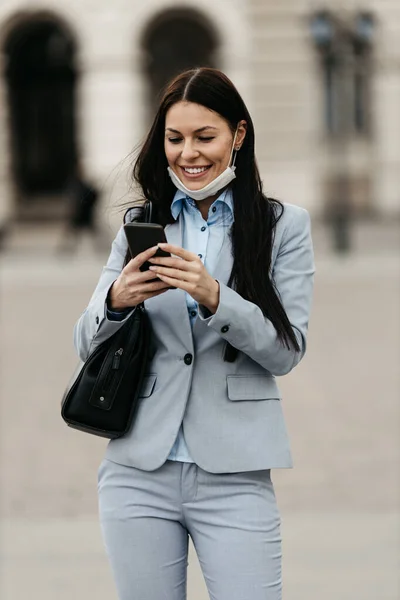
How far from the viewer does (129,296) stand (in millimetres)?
2703

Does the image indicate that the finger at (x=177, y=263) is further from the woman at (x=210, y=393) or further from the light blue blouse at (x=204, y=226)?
the light blue blouse at (x=204, y=226)

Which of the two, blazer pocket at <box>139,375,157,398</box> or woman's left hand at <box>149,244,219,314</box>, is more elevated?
woman's left hand at <box>149,244,219,314</box>

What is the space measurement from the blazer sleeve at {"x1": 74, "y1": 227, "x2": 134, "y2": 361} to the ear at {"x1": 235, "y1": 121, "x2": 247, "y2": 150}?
34cm

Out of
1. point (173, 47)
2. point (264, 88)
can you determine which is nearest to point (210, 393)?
point (264, 88)

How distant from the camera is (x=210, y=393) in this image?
9.23ft

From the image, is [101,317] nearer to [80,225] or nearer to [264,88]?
[80,225]

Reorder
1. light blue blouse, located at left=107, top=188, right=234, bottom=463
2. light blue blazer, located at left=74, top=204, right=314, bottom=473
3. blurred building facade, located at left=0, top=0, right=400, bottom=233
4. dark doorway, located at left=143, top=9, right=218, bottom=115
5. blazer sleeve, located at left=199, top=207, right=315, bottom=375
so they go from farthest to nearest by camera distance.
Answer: dark doorway, located at left=143, top=9, right=218, bottom=115 → blurred building facade, located at left=0, top=0, right=400, bottom=233 → light blue blouse, located at left=107, top=188, right=234, bottom=463 → light blue blazer, located at left=74, top=204, right=314, bottom=473 → blazer sleeve, located at left=199, top=207, right=315, bottom=375

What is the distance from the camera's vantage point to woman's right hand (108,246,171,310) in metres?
2.62

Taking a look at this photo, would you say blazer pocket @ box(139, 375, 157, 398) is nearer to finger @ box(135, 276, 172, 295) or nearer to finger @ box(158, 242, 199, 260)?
finger @ box(135, 276, 172, 295)

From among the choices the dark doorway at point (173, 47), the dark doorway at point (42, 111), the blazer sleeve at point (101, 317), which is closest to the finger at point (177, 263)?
the blazer sleeve at point (101, 317)

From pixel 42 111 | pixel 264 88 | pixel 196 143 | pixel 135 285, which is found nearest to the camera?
pixel 135 285

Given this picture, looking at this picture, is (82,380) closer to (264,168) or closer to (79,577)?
(79,577)

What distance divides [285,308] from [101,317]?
432 mm

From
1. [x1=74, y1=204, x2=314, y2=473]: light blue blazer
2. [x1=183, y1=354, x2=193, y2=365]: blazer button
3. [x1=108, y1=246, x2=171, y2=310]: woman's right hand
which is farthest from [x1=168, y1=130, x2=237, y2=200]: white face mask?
[x1=183, y1=354, x2=193, y2=365]: blazer button
